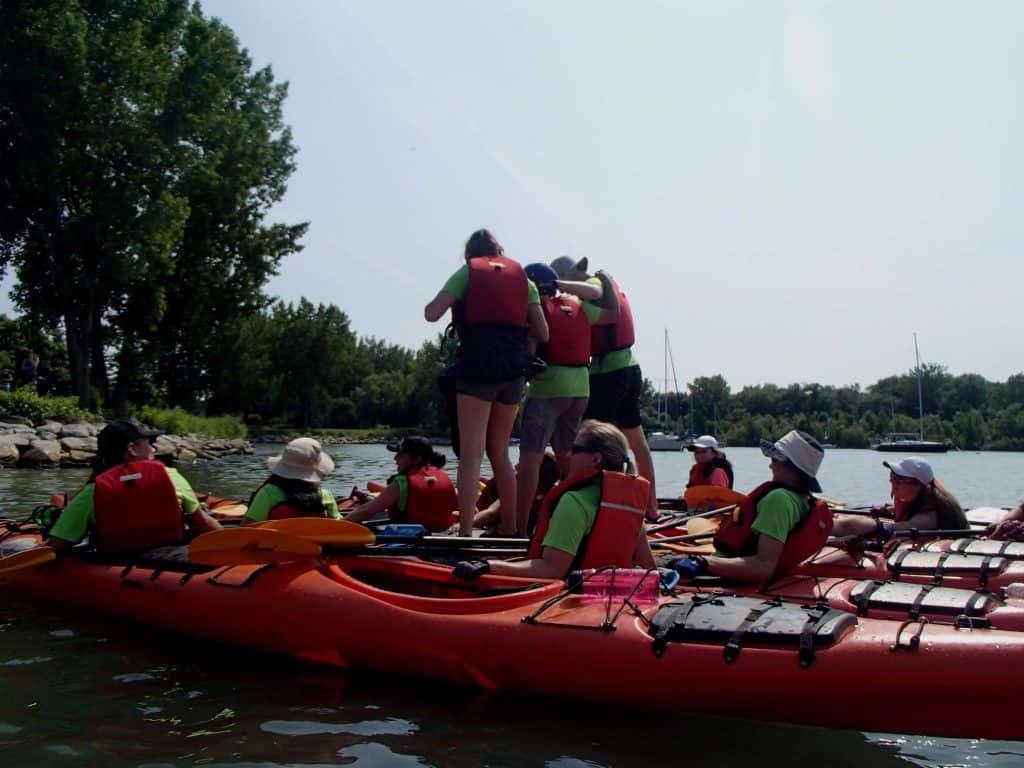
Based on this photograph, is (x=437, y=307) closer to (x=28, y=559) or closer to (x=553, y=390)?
(x=553, y=390)

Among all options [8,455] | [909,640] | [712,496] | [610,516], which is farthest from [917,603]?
[8,455]

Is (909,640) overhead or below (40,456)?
below

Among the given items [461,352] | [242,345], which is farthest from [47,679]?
[242,345]

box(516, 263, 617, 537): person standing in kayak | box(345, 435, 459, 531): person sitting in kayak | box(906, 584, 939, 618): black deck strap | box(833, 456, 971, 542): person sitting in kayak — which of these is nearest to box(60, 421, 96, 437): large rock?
box(345, 435, 459, 531): person sitting in kayak

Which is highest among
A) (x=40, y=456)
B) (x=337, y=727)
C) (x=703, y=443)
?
(x=40, y=456)

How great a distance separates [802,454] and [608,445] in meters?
1.02

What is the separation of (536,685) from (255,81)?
95.5ft

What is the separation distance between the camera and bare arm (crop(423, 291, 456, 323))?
565 cm

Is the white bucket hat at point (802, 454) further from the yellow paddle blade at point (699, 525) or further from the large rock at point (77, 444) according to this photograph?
the large rock at point (77, 444)

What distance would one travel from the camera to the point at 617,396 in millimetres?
7211

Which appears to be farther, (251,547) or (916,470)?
(916,470)

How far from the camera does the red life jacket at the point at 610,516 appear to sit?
4352 mm

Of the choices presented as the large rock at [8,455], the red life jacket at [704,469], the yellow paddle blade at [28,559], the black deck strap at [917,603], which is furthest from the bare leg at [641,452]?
the large rock at [8,455]

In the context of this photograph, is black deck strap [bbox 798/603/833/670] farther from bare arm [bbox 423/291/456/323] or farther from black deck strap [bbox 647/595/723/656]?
bare arm [bbox 423/291/456/323]
